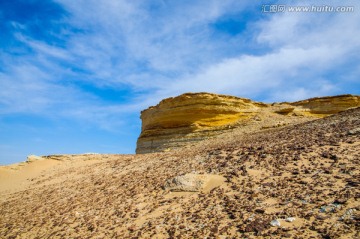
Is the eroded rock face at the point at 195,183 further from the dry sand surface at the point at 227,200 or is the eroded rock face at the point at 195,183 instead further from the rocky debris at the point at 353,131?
the rocky debris at the point at 353,131

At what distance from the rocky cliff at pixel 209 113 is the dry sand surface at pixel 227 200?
17.1m

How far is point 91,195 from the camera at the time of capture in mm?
7473

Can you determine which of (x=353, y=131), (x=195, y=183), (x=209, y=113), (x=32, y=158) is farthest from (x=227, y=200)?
(x=209, y=113)

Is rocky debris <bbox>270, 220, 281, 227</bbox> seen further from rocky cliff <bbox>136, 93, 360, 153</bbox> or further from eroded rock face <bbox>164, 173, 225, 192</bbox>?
rocky cliff <bbox>136, 93, 360, 153</bbox>

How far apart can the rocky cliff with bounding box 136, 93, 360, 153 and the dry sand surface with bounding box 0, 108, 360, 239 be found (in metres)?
17.1

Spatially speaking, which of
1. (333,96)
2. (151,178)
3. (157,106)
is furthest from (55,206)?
(333,96)

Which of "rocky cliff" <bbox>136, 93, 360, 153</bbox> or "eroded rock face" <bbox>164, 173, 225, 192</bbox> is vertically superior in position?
"rocky cliff" <bbox>136, 93, 360, 153</bbox>

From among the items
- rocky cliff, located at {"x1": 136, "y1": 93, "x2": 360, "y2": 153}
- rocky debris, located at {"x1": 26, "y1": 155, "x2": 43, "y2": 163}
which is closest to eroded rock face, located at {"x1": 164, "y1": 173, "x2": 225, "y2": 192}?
rocky debris, located at {"x1": 26, "y1": 155, "x2": 43, "y2": 163}

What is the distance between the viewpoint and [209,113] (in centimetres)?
2675

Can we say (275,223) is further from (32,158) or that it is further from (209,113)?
(209,113)

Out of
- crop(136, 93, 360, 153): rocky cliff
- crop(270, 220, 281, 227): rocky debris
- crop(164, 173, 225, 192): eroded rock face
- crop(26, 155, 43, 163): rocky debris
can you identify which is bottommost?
crop(270, 220, 281, 227): rocky debris

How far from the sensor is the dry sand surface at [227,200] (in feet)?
12.7

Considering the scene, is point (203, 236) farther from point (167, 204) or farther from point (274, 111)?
point (274, 111)

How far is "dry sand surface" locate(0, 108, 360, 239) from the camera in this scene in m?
3.86
